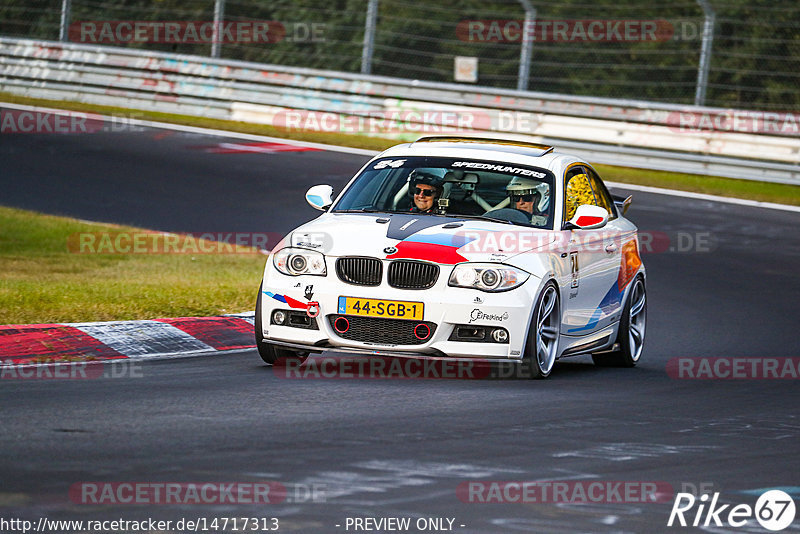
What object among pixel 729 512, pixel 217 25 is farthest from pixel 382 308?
pixel 217 25

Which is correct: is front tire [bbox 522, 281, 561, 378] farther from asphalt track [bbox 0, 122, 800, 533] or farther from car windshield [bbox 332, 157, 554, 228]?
car windshield [bbox 332, 157, 554, 228]

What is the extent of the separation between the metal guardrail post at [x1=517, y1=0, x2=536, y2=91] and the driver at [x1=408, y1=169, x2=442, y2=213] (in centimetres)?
1378

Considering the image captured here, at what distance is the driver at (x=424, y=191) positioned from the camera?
32.3 feet

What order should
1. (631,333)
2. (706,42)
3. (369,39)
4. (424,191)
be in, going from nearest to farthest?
(424,191), (631,333), (706,42), (369,39)

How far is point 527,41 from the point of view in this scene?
23484 millimetres

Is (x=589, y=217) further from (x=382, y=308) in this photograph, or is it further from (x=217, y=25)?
(x=217, y=25)

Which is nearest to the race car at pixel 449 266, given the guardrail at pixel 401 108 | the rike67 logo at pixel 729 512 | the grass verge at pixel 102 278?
the grass verge at pixel 102 278

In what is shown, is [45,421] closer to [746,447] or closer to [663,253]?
[746,447]

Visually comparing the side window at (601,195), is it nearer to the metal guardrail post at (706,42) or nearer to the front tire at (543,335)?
the front tire at (543,335)

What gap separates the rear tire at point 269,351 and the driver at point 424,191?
49.9 inches

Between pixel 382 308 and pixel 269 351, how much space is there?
0.98 m

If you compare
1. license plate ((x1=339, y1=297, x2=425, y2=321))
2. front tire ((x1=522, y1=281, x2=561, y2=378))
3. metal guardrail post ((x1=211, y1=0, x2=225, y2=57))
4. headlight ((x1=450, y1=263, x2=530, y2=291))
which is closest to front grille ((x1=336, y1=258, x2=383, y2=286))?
license plate ((x1=339, y1=297, x2=425, y2=321))

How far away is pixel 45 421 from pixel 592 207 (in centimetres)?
433

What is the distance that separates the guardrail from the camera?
22031mm
